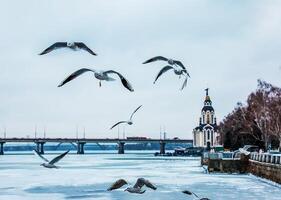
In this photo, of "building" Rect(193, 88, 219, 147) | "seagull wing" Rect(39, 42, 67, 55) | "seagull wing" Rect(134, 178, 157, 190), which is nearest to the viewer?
"seagull wing" Rect(39, 42, 67, 55)

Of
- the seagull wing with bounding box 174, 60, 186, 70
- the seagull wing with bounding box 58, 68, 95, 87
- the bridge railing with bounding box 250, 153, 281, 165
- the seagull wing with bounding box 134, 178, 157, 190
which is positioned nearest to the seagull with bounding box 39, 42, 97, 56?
the seagull wing with bounding box 58, 68, 95, 87

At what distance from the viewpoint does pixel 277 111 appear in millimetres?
83688

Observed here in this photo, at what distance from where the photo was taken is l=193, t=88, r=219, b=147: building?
175 metres

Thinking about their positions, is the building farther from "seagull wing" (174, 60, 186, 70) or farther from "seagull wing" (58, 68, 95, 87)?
"seagull wing" (58, 68, 95, 87)

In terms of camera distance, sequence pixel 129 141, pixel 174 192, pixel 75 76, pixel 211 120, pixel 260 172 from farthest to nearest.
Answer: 1. pixel 129 141
2. pixel 211 120
3. pixel 260 172
4. pixel 174 192
5. pixel 75 76

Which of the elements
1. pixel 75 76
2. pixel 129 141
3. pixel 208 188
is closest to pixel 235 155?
pixel 208 188

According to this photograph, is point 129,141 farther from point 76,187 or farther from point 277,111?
point 76,187

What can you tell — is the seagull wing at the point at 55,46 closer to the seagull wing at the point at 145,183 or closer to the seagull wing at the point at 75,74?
the seagull wing at the point at 75,74

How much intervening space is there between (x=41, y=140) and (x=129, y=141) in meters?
32.1

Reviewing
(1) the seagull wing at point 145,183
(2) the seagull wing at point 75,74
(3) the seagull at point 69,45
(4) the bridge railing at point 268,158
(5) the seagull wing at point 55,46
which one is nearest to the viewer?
(2) the seagull wing at point 75,74

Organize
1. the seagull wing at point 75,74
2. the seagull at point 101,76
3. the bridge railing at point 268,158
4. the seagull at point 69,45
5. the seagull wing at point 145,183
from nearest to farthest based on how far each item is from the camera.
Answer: the seagull at point 101,76
the seagull wing at point 75,74
the seagull at point 69,45
the seagull wing at point 145,183
the bridge railing at point 268,158

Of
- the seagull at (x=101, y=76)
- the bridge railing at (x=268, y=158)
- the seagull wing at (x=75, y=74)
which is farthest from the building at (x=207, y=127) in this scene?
the seagull wing at (x=75, y=74)

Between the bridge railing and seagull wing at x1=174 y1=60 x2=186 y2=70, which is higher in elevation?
seagull wing at x1=174 y1=60 x2=186 y2=70

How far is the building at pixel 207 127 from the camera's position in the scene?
17500 centimetres
